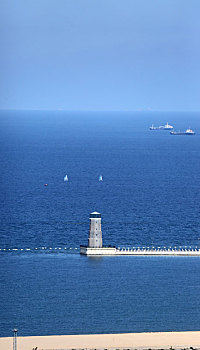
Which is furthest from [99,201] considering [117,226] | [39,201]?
[117,226]

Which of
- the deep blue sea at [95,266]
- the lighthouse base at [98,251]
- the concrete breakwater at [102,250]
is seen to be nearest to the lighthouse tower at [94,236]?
the concrete breakwater at [102,250]

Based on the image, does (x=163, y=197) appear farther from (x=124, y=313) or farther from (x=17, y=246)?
(x=124, y=313)

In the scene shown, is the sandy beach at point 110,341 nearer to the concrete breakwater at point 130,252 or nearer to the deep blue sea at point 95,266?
the deep blue sea at point 95,266

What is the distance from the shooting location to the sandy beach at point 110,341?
285 feet

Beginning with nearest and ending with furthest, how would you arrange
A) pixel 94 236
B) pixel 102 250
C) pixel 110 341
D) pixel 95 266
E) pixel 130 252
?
pixel 110 341
pixel 95 266
pixel 130 252
pixel 102 250
pixel 94 236

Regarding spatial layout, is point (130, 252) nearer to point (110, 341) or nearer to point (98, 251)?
point (98, 251)

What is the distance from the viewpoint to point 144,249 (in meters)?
125

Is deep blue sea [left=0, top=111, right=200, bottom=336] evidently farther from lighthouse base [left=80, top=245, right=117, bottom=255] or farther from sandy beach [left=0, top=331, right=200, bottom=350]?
sandy beach [left=0, top=331, right=200, bottom=350]

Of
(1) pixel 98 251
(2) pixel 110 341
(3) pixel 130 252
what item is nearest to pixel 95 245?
(1) pixel 98 251

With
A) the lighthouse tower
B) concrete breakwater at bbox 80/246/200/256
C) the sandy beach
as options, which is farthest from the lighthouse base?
the sandy beach

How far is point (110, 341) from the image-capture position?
88938mm

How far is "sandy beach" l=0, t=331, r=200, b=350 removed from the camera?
87.0m

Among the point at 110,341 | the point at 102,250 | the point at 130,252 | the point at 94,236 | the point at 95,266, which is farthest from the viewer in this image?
the point at 94,236

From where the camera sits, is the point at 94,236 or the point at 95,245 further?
the point at 94,236
